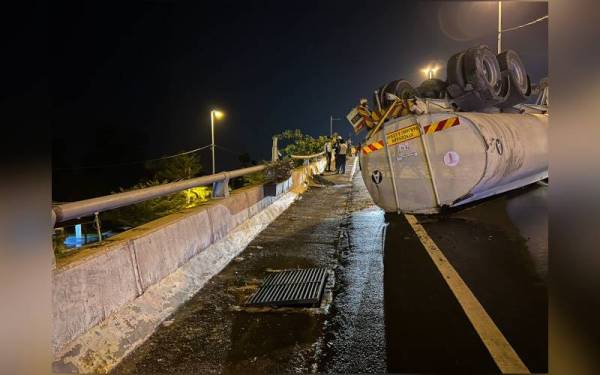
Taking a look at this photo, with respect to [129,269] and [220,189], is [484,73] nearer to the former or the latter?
[220,189]

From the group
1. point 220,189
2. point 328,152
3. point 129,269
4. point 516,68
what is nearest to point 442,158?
point 220,189

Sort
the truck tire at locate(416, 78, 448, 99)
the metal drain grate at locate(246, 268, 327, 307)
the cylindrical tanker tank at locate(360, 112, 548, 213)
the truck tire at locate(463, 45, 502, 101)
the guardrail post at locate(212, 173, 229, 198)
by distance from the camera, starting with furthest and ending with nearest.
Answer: the truck tire at locate(416, 78, 448, 99) → the truck tire at locate(463, 45, 502, 101) → the cylindrical tanker tank at locate(360, 112, 548, 213) → the guardrail post at locate(212, 173, 229, 198) → the metal drain grate at locate(246, 268, 327, 307)

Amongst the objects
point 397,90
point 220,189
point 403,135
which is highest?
point 397,90

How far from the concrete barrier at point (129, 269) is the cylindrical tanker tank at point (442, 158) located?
396 centimetres

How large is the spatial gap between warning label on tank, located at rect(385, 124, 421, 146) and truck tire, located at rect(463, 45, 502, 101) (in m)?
2.74

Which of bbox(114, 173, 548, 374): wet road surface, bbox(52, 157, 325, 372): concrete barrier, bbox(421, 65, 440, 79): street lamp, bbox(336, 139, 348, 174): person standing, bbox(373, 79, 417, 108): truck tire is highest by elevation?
bbox(421, 65, 440, 79): street lamp

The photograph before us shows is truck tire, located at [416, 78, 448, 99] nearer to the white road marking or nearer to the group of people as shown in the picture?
the white road marking

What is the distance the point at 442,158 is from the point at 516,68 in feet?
19.8

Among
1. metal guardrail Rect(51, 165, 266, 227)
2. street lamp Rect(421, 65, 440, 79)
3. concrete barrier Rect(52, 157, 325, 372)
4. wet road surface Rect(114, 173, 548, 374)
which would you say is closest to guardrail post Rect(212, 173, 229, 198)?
concrete barrier Rect(52, 157, 325, 372)

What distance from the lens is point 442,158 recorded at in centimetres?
917

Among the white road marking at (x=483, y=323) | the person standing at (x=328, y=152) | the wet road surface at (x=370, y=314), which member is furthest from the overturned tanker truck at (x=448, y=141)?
the person standing at (x=328, y=152)

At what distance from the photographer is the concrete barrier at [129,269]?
346 centimetres

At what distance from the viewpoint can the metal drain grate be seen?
4.79m

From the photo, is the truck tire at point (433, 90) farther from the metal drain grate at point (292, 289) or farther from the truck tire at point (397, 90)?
the metal drain grate at point (292, 289)
